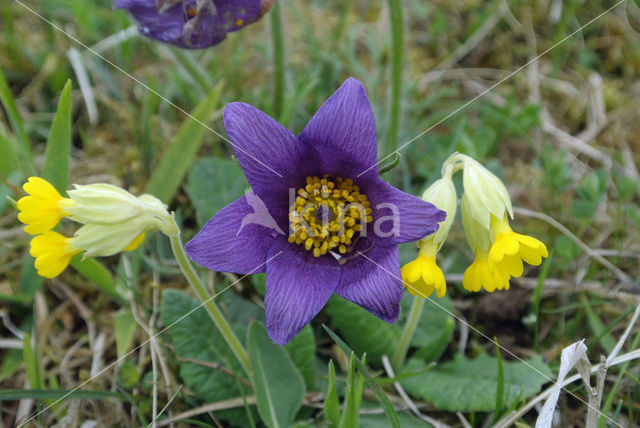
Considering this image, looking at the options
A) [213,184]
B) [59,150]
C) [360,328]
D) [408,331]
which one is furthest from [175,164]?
[408,331]

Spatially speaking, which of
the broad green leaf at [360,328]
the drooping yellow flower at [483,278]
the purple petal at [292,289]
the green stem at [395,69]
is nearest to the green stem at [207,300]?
the purple petal at [292,289]

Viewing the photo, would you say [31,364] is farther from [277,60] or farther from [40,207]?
[277,60]

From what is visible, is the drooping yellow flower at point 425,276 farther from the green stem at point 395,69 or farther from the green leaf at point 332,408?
the green stem at point 395,69

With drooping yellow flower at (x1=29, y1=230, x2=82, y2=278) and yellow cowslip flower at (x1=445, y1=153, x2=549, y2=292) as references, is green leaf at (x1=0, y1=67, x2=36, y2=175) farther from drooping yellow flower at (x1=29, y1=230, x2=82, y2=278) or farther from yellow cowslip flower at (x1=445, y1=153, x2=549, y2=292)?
yellow cowslip flower at (x1=445, y1=153, x2=549, y2=292)

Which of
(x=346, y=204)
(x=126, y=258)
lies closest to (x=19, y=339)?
(x=126, y=258)

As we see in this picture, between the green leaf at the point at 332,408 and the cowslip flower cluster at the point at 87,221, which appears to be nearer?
the cowslip flower cluster at the point at 87,221

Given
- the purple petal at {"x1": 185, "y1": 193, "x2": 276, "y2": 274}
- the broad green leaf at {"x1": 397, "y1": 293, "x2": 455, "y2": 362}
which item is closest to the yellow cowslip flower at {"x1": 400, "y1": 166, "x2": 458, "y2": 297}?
the purple petal at {"x1": 185, "y1": 193, "x2": 276, "y2": 274}

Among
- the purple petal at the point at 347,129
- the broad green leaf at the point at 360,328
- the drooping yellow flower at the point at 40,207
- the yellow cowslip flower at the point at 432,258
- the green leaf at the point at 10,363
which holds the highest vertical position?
the purple petal at the point at 347,129
